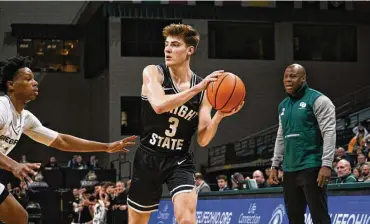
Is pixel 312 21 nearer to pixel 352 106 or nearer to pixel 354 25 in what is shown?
pixel 354 25

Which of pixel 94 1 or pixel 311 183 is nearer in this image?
pixel 311 183

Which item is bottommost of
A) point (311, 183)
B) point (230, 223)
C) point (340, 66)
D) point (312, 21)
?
point (230, 223)

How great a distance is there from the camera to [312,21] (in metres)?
29.3

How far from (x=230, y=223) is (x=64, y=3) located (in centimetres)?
2218

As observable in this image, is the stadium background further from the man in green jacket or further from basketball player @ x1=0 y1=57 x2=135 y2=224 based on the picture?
basketball player @ x1=0 y1=57 x2=135 y2=224

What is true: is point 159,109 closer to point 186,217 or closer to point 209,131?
point 209,131

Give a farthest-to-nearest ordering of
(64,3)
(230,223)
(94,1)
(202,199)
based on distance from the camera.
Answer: (64,3) < (94,1) < (202,199) < (230,223)

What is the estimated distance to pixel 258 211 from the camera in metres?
10.3

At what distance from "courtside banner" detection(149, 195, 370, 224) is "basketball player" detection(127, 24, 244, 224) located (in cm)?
227

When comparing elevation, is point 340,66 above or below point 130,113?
above

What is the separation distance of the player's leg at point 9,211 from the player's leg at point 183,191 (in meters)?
1.29

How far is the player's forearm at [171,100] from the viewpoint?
18.3 feet

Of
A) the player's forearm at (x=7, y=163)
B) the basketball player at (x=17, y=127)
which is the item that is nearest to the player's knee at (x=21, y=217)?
the basketball player at (x=17, y=127)

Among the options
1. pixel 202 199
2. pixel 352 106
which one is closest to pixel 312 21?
pixel 352 106
